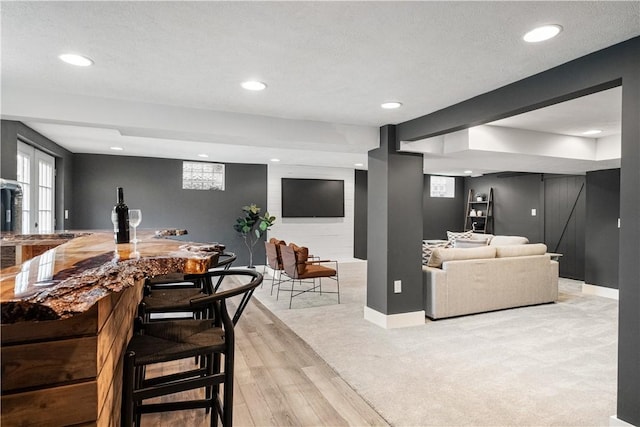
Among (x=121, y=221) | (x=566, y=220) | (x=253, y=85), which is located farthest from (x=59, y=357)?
(x=566, y=220)

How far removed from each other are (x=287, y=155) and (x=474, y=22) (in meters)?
5.20

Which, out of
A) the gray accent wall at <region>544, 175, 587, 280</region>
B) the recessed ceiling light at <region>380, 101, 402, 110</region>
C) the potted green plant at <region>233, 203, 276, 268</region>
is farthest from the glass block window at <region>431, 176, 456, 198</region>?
the recessed ceiling light at <region>380, 101, 402, 110</region>

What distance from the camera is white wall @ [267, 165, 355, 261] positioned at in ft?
26.8

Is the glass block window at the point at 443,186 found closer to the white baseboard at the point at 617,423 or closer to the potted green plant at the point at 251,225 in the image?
the potted green plant at the point at 251,225

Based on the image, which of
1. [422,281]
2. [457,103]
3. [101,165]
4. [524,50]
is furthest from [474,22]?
[101,165]

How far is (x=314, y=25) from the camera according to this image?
5.97 ft

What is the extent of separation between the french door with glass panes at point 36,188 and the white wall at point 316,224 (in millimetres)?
3914

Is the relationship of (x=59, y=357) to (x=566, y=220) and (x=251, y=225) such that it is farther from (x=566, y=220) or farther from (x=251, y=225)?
(x=566, y=220)

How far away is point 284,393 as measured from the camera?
253 cm

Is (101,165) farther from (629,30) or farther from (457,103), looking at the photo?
(629,30)

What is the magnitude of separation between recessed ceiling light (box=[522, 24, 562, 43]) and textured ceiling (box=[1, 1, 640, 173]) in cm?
5

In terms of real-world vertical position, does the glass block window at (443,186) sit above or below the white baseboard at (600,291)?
above

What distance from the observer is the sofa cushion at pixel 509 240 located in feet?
21.4

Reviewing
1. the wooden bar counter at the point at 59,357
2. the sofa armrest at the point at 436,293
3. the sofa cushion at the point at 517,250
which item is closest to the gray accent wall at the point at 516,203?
the sofa cushion at the point at 517,250
